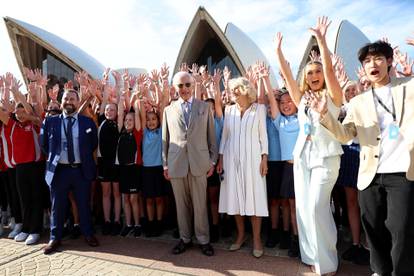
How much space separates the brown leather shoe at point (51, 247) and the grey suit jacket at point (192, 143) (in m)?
1.73

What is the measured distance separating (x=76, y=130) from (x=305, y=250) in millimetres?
3145

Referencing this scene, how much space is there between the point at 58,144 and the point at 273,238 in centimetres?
302

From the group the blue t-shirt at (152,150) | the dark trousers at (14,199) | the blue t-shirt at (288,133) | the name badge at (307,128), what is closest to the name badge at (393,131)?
the name badge at (307,128)

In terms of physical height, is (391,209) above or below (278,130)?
below

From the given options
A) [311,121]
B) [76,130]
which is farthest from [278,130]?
[76,130]

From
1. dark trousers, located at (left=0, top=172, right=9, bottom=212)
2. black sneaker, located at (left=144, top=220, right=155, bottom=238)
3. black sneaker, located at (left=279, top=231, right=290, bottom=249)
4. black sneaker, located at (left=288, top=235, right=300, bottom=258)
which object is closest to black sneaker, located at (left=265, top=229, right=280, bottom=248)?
black sneaker, located at (left=279, top=231, right=290, bottom=249)

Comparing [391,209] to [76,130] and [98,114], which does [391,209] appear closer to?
[76,130]

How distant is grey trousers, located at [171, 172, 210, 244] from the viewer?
337 centimetres

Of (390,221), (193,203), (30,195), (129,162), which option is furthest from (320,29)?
(30,195)

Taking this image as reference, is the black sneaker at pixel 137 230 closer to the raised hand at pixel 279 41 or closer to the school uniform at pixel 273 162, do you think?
the school uniform at pixel 273 162

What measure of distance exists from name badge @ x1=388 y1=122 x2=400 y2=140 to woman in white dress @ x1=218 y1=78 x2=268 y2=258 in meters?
1.38

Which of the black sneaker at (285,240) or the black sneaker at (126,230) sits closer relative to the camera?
the black sneaker at (285,240)

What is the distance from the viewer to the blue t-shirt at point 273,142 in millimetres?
3502

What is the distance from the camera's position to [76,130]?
3.77m
